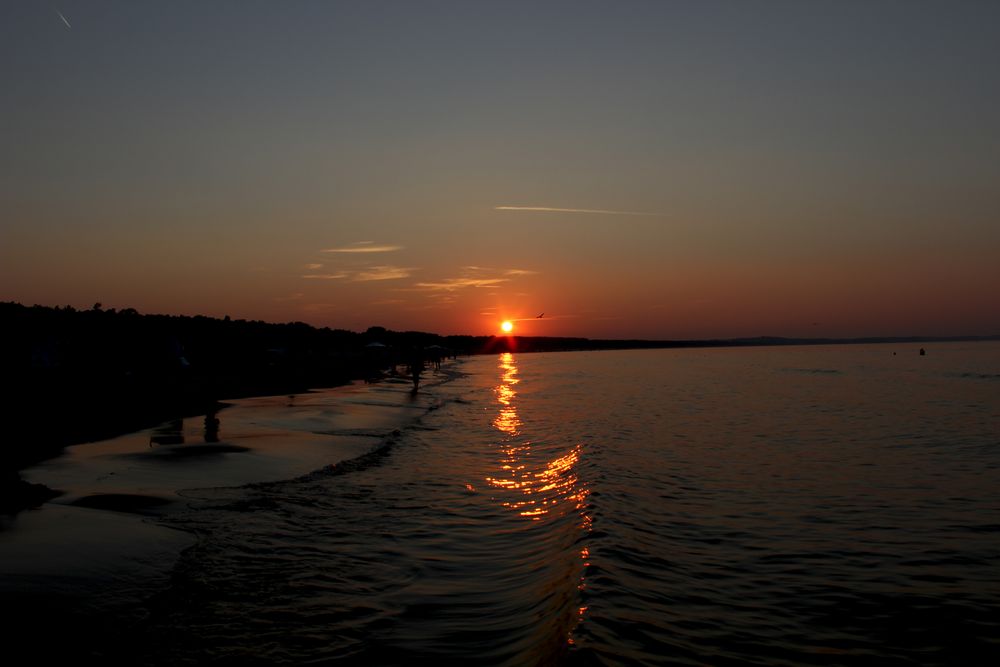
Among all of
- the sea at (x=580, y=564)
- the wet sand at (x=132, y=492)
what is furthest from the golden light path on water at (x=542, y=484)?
the wet sand at (x=132, y=492)

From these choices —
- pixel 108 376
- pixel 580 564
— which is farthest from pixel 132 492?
pixel 108 376

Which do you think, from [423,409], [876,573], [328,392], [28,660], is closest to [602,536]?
[876,573]

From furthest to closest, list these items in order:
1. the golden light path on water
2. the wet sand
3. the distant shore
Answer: the distant shore, the golden light path on water, the wet sand

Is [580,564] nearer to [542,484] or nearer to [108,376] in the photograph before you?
[542,484]

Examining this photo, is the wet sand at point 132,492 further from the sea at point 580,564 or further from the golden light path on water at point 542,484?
the golden light path on water at point 542,484

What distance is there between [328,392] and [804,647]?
143 ft

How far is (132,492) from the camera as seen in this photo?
48.0 ft

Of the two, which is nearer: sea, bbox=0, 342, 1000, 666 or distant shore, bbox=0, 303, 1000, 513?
sea, bbox=0, 342, 1000, 666

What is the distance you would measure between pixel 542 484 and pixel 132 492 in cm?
971

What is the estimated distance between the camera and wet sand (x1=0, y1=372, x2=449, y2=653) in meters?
8.51

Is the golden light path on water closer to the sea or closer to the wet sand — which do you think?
the sea

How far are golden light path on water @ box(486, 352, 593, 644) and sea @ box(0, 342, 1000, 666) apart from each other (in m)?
0.11

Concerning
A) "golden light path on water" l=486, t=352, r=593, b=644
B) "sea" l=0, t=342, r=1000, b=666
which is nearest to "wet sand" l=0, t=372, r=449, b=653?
"sea" l=0, t=342, r=1000, b=666

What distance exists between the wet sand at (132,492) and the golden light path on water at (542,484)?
4.92m
